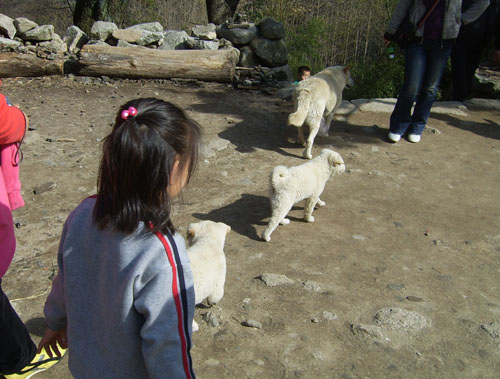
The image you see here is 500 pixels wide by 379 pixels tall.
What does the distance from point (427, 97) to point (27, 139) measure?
533 centimetres

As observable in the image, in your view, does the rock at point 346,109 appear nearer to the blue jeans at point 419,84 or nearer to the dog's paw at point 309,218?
the blue jeans at point 419,84

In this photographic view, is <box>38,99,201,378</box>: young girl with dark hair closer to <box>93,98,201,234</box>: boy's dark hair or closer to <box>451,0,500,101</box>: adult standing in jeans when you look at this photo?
<box>93,98,201,234</box>: boy's dark hair

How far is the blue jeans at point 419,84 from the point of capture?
19.0 feet

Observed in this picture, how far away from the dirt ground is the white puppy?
0.64ft

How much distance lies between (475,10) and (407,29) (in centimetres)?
94

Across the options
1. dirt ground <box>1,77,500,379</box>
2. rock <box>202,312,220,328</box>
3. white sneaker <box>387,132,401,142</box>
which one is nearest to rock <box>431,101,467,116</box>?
dirt ground <box>1,77,500,379</box>

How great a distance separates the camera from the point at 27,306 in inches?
122

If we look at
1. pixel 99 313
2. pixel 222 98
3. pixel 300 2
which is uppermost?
pixel 300 2

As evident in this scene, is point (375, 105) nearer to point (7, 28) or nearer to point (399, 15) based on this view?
point (399, 15)

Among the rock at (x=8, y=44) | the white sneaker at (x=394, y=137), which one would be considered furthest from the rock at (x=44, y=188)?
the rock at (x=8, y=44)

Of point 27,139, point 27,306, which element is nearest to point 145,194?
point 27,306

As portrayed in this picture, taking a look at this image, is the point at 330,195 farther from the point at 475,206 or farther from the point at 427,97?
the point at 427,97

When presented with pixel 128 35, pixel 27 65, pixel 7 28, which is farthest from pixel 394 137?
pixel 7 28

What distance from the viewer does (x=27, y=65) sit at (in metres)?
8.63
